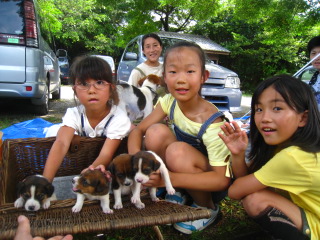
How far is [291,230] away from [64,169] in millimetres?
1780

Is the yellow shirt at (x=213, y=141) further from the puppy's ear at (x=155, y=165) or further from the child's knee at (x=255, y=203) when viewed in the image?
the puppy's ear at (x=155, y=165)

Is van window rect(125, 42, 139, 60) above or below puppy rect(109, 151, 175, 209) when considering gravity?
above

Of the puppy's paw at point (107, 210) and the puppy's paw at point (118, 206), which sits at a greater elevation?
the puppy's paw at point (107, 210)

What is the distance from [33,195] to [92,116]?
36.4 inches

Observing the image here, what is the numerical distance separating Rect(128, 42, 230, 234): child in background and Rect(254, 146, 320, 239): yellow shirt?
313 millimetres

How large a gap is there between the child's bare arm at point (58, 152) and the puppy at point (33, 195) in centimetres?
35

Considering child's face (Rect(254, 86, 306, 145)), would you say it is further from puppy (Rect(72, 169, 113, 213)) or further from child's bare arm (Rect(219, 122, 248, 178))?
puppy (Rect(72, 169, 113, 213))

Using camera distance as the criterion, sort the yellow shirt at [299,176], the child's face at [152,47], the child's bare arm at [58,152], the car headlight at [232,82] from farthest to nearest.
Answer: the car headlight at [232,82], the child's face at [152,47], the child's bare arm at [58,152], the yellow shirt at [299,176]

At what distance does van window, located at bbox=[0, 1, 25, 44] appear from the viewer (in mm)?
4438

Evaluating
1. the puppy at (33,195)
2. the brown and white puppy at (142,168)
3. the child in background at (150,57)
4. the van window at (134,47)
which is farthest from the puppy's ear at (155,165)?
the van window at (134,47)

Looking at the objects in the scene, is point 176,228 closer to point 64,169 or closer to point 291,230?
point 291,230

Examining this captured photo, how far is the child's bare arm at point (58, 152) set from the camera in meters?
1.96

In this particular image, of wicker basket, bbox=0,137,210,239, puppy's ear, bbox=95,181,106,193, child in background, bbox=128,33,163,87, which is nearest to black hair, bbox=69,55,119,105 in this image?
wicker basket, bbox=0,137,210,239

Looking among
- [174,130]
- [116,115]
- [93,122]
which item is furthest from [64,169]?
[174,130]
